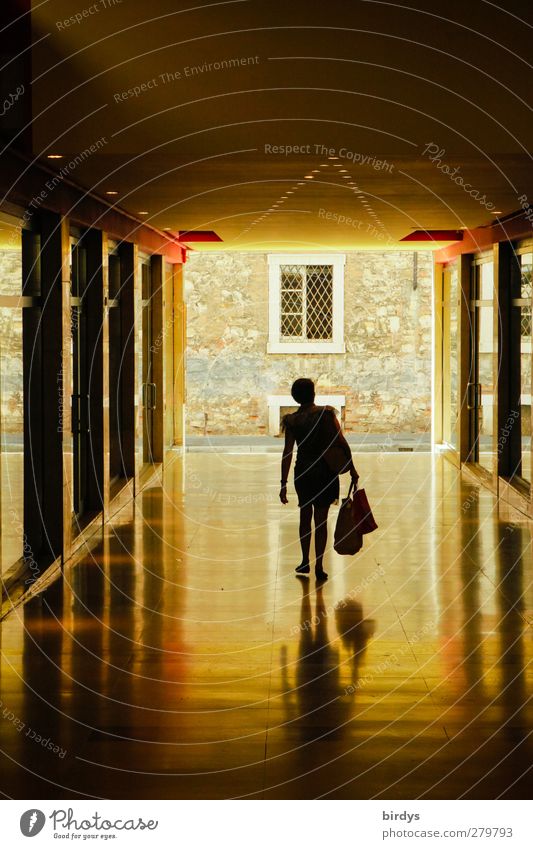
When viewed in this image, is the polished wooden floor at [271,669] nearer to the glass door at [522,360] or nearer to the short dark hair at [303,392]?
the short dark hair at [303,392]

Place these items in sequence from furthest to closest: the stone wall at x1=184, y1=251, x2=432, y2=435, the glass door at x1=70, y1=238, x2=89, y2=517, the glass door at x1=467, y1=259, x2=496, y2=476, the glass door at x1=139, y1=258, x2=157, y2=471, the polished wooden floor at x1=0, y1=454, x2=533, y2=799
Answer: the stone wall at x1=184, y1=251, x2=432, y2=435, the glass door at x1=139, y1=258, x2=157, y2=471, the glass door at x1=467, y1=259, x2=496, y2=476, the glass door at x1=70, y1=238, x2=89, y2=517, the polished wooden floor at x1=0, y1=454, x2=533, y2=799

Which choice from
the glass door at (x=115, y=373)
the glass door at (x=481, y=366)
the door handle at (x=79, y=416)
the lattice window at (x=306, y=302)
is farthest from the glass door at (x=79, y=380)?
the lattice window at (x=306, y=302)

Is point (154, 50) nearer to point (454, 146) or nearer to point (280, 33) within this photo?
point (280, 33)

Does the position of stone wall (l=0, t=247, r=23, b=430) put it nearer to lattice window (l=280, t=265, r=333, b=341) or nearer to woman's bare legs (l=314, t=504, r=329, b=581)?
woman's bare legs (l=314, t=504, r=329, b=581)

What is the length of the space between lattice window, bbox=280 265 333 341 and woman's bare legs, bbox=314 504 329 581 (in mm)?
13229

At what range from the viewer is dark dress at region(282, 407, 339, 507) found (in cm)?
905

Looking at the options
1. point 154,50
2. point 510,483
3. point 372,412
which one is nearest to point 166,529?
point 510,483

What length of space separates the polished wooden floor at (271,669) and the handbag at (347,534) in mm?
302

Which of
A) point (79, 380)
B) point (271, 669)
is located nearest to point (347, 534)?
point (271, 669)

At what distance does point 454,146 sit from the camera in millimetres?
7371

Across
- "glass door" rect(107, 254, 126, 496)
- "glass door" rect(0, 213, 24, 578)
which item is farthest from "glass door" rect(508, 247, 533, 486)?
"glass door" rect(0, 213, 24, 578)

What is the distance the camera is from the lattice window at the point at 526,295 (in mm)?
13086

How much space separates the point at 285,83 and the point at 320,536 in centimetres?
368

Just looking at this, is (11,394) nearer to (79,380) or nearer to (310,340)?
(79,380)
